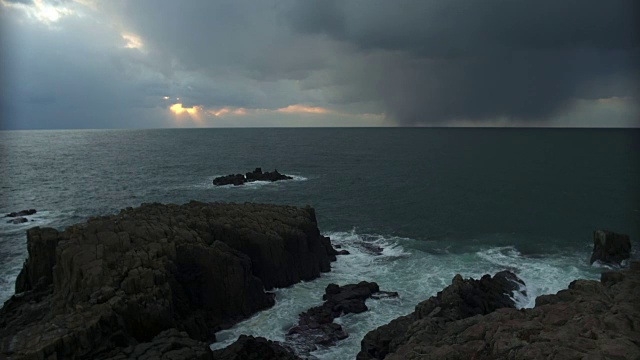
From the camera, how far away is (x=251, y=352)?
26750 millimetres

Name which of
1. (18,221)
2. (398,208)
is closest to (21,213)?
(18,221)

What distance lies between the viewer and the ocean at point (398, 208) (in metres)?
41.2

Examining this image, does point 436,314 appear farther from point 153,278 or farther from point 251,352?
point 153,278

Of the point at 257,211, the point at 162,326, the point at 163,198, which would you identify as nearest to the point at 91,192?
the point at 163,198

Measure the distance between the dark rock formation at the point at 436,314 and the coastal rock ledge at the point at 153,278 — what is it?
11369 mm

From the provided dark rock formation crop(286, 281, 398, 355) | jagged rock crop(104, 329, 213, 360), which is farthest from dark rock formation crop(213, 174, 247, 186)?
jagged rock crop(104, 329, 213, 360)

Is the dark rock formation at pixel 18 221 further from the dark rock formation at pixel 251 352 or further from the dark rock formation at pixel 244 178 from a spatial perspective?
the dark rock formation at pixel 251 352

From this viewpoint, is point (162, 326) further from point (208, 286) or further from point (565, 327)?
point (565, 327)

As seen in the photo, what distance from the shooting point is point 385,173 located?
11712 cm

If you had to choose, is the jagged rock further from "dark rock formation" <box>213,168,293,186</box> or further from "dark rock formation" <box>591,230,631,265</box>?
"dark rock formation" <box>213,168,293,186</box>

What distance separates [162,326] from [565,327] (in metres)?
24.9

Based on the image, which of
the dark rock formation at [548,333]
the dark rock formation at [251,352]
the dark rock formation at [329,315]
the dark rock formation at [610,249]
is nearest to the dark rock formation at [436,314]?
the dark rock formation at [548,333]

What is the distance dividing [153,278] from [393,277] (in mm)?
24284

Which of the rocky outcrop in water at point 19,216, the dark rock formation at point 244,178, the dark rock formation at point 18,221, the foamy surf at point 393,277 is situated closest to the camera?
the foamy surf at point 393,277
